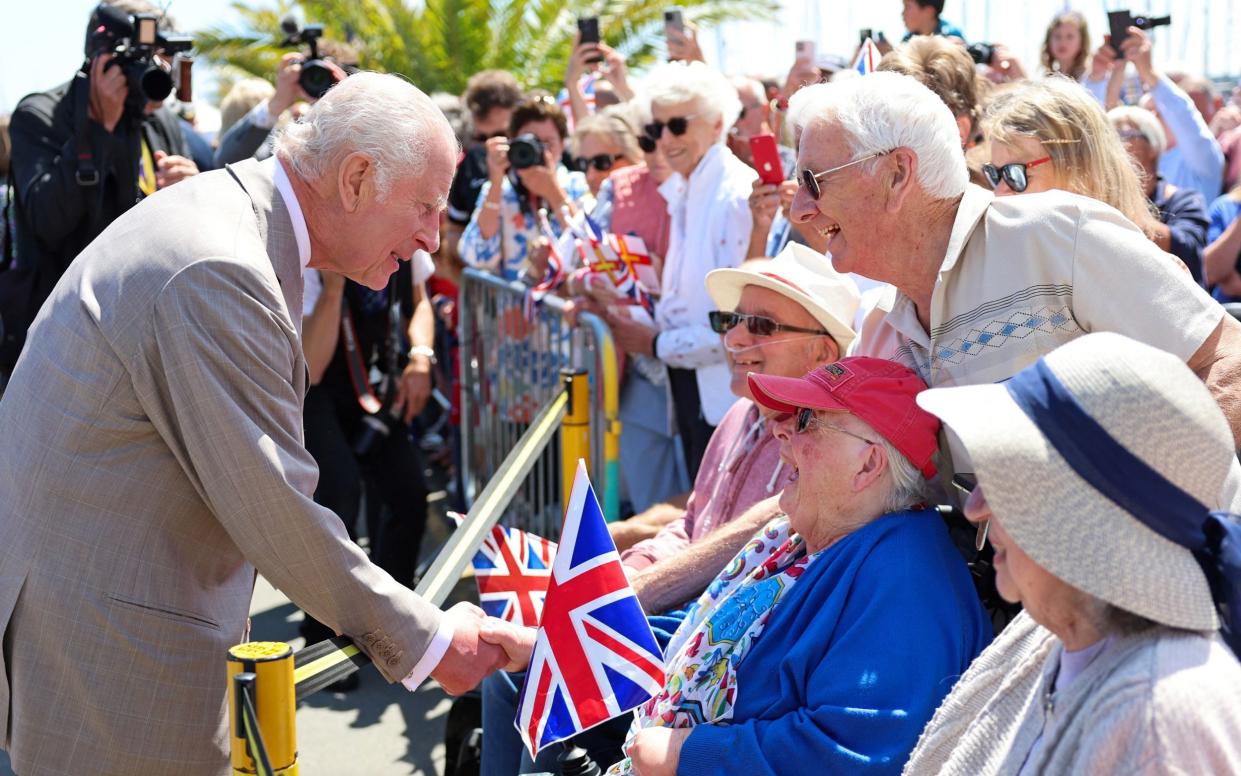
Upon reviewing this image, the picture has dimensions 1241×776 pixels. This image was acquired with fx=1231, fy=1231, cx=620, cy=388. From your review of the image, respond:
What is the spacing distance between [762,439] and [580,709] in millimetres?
1051

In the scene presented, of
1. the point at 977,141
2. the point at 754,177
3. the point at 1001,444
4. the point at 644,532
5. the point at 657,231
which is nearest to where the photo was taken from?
the point at 1001,444

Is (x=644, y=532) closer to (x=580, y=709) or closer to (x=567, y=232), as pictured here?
(x=580, y=709)

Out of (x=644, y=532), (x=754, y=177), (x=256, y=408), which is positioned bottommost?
(x=644, y=532)

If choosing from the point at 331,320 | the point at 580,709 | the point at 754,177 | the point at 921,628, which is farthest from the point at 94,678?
the point at 754,177

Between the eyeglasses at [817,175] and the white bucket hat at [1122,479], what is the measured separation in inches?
49.3

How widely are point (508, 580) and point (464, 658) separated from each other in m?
→ 0.80

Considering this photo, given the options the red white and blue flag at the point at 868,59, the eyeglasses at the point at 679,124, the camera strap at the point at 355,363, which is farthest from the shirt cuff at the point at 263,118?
the red white and blue flag at the point at 868,59

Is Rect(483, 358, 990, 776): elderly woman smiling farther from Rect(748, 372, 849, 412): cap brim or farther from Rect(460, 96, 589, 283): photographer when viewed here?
Rect(460, 96, 589, 283): photographer

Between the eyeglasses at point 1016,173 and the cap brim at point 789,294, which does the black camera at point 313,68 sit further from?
the eyeglasses at point 1016,173

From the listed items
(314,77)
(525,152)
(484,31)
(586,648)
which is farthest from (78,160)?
(484,31)

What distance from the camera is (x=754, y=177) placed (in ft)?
17.2

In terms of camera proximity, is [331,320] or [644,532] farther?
[331,320]

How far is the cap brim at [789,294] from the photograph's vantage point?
354cm

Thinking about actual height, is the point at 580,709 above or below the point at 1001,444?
below
